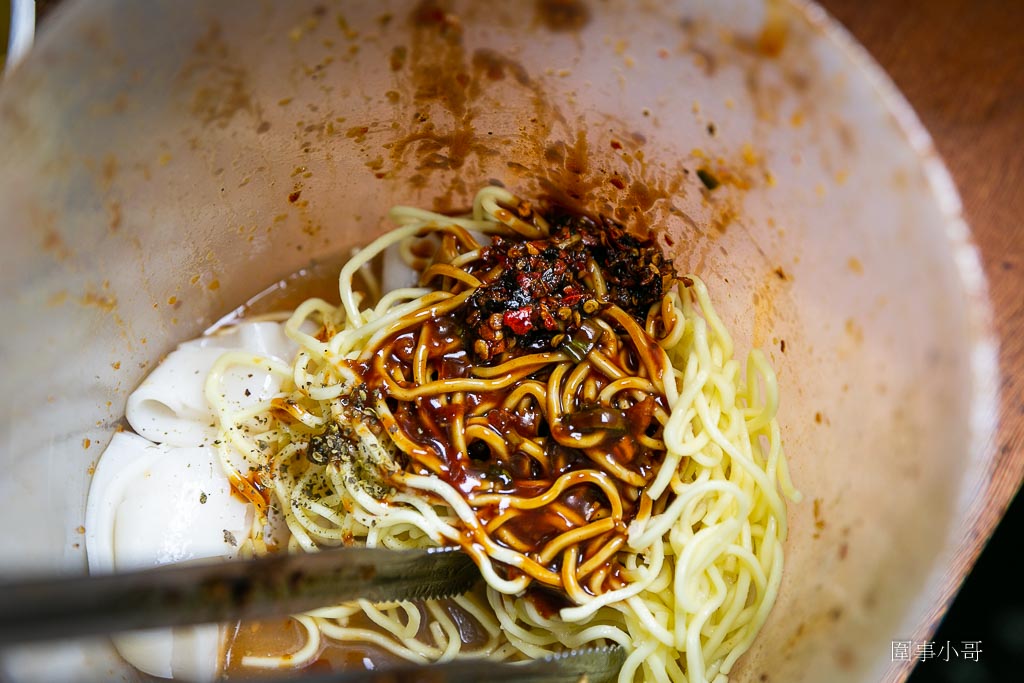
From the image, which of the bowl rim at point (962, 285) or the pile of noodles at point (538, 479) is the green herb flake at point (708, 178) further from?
the bowl rim at point (962, 285)

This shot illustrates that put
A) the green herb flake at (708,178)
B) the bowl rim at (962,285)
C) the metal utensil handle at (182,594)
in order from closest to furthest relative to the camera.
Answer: the metal utensil handle at (182,594)
the bowl rim at (962,285)
the green herb flake at (708,178)

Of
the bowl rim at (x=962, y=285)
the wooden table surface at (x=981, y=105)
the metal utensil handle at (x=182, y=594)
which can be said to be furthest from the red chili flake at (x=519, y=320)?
the wooden table surface at (x=981, y=105)

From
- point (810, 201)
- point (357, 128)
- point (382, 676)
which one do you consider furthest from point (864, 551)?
point (357, 128)

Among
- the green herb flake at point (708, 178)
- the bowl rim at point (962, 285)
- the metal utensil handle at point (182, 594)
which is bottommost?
the metal utensil handle at point (182, 594)

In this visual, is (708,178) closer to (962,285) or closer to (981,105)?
(962,285)

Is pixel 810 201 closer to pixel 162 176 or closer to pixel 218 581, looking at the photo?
pixel 218 581
